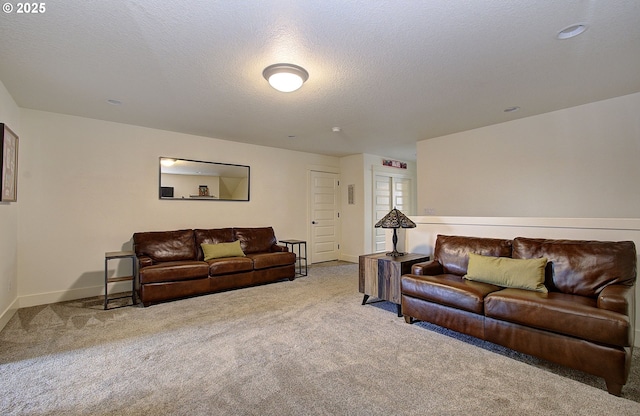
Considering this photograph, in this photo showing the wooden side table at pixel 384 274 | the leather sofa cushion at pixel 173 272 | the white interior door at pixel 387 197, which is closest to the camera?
the wooden side table at pixel 384 274

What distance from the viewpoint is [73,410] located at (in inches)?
67.8

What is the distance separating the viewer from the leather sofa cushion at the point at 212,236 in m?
4.58

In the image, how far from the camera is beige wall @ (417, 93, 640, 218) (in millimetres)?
3320

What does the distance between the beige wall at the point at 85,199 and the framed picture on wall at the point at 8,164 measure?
0.42 m

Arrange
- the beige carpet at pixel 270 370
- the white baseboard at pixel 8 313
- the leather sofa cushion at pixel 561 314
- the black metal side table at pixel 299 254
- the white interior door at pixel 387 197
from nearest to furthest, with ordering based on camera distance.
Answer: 1. the beige carpet at pixel 270 370
2. the leather sofa cushion at pixel 561 314
3. the white baseboard at pixel 8 313
4. the black metal side table at pixel 299 254
5. the white interior door at pixel 387 197

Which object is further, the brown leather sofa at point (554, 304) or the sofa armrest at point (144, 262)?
the sofa armrest at point (144, 262)

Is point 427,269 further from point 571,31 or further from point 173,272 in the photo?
point 173,272

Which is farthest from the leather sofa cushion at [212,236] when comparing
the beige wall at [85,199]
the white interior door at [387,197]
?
the white interior door at [387,197]

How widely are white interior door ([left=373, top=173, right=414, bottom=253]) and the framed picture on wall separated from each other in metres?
5.69

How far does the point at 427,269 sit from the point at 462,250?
1.52 feet

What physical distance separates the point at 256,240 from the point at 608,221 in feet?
14.6

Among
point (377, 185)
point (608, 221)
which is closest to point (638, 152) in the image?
point (608, 221)

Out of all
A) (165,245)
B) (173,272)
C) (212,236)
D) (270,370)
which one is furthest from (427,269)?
Result: (165,245)

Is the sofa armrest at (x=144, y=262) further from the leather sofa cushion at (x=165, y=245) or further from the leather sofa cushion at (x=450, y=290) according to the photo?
the leather sofa cushion at (x=450, y=290)
